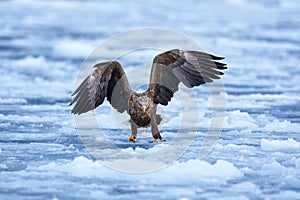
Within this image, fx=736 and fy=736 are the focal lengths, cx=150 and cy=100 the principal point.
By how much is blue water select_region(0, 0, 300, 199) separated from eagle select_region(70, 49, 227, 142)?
262mm

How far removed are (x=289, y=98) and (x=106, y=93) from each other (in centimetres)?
270

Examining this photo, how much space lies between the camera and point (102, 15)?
1623 centimetres

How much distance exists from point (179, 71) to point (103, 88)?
649 millimetres

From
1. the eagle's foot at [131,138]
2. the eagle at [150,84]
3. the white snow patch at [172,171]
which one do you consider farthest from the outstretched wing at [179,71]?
the white snow patch at [172,171]

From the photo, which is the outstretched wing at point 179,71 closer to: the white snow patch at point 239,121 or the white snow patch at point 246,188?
the white snow patch at point 239,121

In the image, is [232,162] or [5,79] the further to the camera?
[5,79]

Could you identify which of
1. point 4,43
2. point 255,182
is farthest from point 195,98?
point 4,43

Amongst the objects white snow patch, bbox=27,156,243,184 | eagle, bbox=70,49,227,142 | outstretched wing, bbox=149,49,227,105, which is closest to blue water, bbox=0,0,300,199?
white snow patch, bbox=27,156,243,184

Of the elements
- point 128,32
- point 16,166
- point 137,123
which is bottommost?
point 16,166

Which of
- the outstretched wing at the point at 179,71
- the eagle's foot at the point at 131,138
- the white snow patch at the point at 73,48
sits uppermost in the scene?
the white snow patch at the point at 73,48

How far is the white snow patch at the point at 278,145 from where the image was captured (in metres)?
5.92

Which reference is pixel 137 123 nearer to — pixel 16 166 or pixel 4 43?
→ pixel 16 166

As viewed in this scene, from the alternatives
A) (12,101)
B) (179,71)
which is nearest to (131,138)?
(179,71)

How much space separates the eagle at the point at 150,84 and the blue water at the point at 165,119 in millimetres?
262
